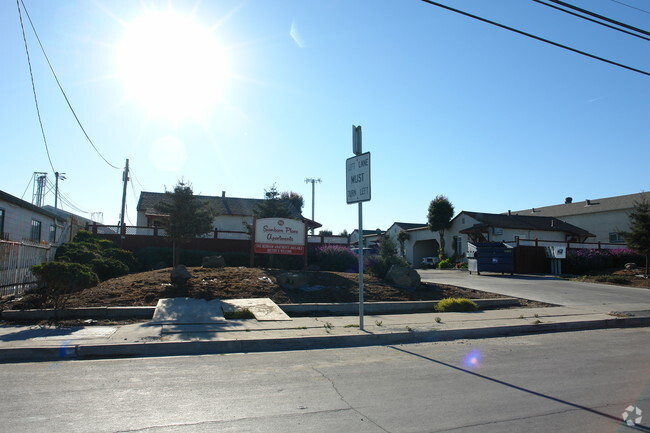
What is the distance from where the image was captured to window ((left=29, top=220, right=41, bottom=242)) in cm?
2156

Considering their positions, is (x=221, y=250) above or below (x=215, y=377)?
above

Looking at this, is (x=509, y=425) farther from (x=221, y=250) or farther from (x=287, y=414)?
(x=221, y=250)

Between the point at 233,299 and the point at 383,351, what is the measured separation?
541 cm

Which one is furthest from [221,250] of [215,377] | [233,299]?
[215,377]

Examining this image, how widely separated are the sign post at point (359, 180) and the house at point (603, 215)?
40272mm

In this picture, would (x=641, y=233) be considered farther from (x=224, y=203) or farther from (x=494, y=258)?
(x=224, y=203)

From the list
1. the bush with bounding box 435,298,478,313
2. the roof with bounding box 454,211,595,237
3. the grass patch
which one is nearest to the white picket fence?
the grass patch

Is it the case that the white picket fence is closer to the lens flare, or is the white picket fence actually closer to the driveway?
the lens flare

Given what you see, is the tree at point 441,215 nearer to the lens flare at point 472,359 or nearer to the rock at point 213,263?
the rock at point 213,263

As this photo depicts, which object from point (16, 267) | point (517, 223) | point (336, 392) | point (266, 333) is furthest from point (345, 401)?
point (517, 223)

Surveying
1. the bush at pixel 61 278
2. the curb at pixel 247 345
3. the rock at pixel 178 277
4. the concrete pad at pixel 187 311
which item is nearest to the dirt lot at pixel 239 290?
the rock at pixel 178 277

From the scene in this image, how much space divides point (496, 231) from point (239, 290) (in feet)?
96.4

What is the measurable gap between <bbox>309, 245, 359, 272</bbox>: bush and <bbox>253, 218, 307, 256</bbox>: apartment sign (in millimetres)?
4207

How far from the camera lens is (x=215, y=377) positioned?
20.8 ft
